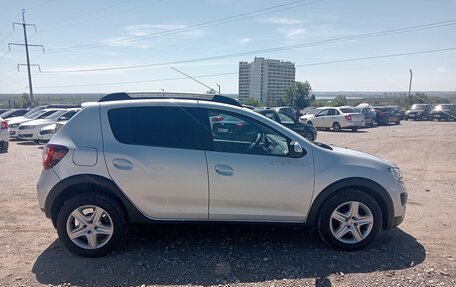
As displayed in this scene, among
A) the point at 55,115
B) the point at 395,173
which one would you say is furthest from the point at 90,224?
the point at 55,115

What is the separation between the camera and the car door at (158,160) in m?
3.58

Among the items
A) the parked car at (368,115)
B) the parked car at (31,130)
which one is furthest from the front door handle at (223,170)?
the parked car at (368,115)

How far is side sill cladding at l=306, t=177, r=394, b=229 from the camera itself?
370 cm

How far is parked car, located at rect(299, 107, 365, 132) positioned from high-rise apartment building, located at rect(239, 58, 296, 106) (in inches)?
1153

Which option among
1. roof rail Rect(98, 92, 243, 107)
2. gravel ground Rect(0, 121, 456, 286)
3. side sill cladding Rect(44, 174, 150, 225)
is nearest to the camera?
gravel ground Rect(0, 121, 456, 286)

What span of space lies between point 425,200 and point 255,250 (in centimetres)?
377

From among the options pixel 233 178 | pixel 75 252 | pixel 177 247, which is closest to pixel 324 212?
pixel 233 178

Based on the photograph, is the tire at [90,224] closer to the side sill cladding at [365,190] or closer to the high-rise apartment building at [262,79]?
the side sill cladding at [365,190]

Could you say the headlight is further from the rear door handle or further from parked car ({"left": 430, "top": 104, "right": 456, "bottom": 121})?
parked car ({"left": 430, "top": 104, "right": 456, "bottom": 121})

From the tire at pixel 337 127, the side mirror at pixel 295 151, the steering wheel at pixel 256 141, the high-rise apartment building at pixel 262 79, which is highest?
the high-rise apartment building at pixel 262 79

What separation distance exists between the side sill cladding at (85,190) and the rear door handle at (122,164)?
0.63 ft

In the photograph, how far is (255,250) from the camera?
3820 mm

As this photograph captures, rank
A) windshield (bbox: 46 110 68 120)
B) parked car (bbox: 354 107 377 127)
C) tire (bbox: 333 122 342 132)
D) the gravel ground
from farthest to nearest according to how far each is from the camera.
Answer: parked car (bbox: 354 107 377 127)
tire (bbox: 333 122 342 132)
windshield (bbox: 46 110 68 120)
the gravel ground

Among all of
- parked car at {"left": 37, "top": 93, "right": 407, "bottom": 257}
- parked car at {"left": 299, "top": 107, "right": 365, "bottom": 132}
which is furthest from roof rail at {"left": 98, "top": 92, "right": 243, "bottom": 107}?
parked car at {"left": 299, "top": 107, "right": 365, "bottom": 132}
